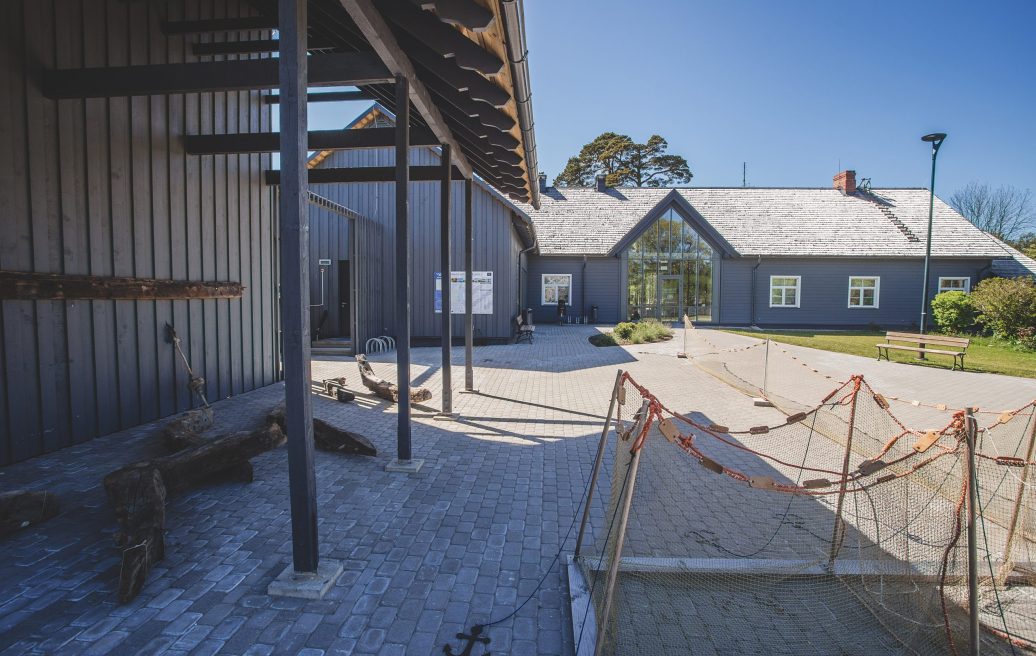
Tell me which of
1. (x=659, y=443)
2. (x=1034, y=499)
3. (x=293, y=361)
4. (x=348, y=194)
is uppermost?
(x=348, y=194)

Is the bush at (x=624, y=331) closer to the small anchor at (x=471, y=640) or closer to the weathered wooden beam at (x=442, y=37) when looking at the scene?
the weathered wooden beam at (x=442, y=37)

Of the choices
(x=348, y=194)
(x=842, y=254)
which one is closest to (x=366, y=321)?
(x=348, y=194)

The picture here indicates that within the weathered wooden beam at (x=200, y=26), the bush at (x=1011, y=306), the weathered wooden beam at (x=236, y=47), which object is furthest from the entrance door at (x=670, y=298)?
the weathered wooden beam at (x=200, y=26)

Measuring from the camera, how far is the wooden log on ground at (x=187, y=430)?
16.7 feet

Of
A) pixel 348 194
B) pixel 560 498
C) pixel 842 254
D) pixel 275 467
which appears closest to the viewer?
pixel 560 498

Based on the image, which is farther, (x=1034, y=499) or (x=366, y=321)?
(x=366, y=321)

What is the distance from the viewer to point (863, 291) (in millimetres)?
23344

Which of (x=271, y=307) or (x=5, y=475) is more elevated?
(x=271, y=307)

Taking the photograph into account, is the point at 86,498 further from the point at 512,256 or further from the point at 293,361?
the point at 512,256

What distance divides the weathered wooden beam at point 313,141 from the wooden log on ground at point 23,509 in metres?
4.55

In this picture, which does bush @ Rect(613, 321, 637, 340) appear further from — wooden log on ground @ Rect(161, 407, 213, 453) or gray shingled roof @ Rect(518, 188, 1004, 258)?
wooden log on ground @ Rect(161, 407, 213, 453)

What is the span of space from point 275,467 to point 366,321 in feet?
30.4

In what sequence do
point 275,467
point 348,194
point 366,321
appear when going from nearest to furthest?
point 275,467 → point 366,321 → point 348,194

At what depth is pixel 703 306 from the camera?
23.2 metres
